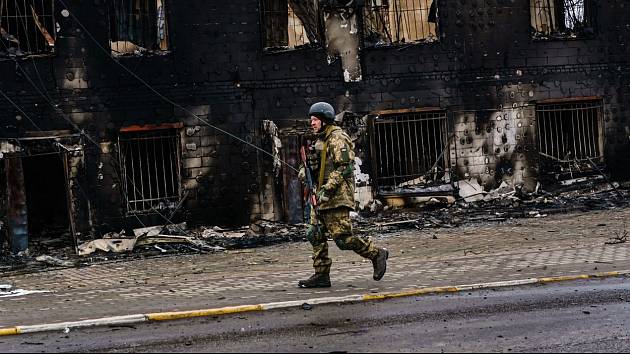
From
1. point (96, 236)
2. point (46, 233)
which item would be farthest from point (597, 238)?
point (46, 233)

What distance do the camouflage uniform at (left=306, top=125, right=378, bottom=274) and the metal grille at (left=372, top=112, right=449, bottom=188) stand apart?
883 cm

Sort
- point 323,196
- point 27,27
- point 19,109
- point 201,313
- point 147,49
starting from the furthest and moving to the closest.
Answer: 1. point 147,49
2. point 27,27
3. point 19,109
4. point 323,196
5. point 201,313

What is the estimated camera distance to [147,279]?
541 inches

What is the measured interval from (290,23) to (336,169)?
885 centimetres

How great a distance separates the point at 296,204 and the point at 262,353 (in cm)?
1155

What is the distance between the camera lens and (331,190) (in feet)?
35.5

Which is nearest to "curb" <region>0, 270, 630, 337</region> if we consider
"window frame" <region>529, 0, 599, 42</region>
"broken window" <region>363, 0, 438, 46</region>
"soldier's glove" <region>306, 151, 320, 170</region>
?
"soldier's glove" <region>306, 151, 320, 170</region>

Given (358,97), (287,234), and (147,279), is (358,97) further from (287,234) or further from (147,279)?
(147,279)

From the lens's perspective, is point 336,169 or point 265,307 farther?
point 336,169

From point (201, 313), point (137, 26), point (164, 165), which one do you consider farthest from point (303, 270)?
point (137, 26)

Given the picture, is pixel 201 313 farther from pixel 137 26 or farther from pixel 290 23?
pixel 290 23

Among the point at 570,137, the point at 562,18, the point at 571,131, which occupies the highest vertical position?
the point at 562,18

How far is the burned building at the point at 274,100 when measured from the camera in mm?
17766

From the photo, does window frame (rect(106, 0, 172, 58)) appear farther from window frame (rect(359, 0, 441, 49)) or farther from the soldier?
the soldier
